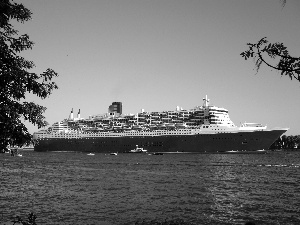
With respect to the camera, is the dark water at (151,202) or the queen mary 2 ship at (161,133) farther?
the queen mary 2 ship at (161,133)

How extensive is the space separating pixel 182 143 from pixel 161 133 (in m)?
8.93

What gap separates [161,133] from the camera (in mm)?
89562

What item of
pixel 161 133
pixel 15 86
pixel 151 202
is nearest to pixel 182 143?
pixel 161 133

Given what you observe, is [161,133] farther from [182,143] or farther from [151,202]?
[151,202]

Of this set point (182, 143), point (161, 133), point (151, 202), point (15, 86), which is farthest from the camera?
point (161, 133)

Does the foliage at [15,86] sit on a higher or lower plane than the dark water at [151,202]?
higher

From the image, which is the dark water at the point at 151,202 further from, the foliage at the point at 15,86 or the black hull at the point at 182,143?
the black hull at the point at 182,143

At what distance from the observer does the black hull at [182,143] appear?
76812 millimetres

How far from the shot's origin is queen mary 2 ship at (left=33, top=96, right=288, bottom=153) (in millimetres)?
77375

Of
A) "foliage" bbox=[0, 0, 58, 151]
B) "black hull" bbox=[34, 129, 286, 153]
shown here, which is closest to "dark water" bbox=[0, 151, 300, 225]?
"foliage" bbox=[0, 0, 58, 151]

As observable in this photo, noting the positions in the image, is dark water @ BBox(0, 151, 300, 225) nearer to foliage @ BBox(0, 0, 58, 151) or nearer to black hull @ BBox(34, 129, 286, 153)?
foliage @ BBox(0, 0, 58, 151)

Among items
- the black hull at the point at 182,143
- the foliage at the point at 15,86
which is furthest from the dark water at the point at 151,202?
the black hull at the point at 182,143

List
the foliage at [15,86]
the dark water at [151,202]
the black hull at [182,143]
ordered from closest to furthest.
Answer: the foliage at [15,86], the dark water at [151,202], the black hull at [182,143]

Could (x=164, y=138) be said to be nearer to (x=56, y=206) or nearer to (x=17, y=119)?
(x=56, y=206)
